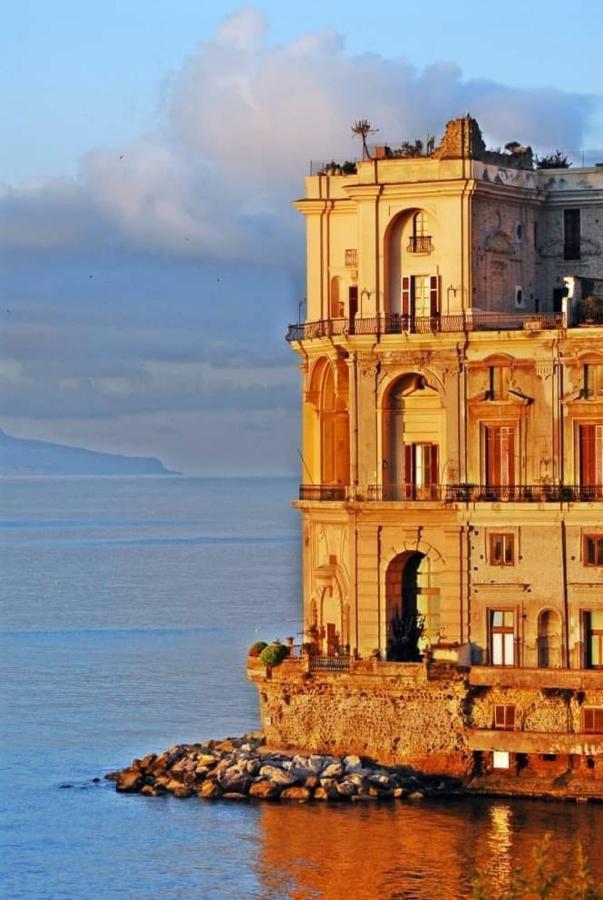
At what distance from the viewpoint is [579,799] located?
66.9 meters

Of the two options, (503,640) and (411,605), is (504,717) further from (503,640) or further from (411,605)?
(411,605)

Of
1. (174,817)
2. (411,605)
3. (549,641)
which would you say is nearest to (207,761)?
(174,817)

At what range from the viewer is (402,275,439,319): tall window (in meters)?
72.0

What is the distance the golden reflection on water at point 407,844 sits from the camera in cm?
6022

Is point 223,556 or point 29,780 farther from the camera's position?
point 223,556

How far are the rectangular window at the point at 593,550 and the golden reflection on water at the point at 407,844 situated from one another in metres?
6.46

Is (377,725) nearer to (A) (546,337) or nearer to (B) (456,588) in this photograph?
(B) (456,588)

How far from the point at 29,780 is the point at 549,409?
17891 millimetres

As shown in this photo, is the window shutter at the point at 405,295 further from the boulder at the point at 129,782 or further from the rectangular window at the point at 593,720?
the boulder at the point at 129,782

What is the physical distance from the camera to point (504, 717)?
68.6 m

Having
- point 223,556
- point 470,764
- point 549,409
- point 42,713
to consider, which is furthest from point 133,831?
point 223,556

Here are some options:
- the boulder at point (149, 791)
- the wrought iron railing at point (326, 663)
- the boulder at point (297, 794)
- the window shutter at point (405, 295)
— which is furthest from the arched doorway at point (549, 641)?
the boulder at point (149, 791)

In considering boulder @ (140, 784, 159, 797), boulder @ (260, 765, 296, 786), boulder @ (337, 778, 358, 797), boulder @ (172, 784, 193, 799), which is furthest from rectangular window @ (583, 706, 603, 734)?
boulder @ (140, 784, 159, 797)

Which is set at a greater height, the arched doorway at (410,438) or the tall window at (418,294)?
the tall window at (418,294)
